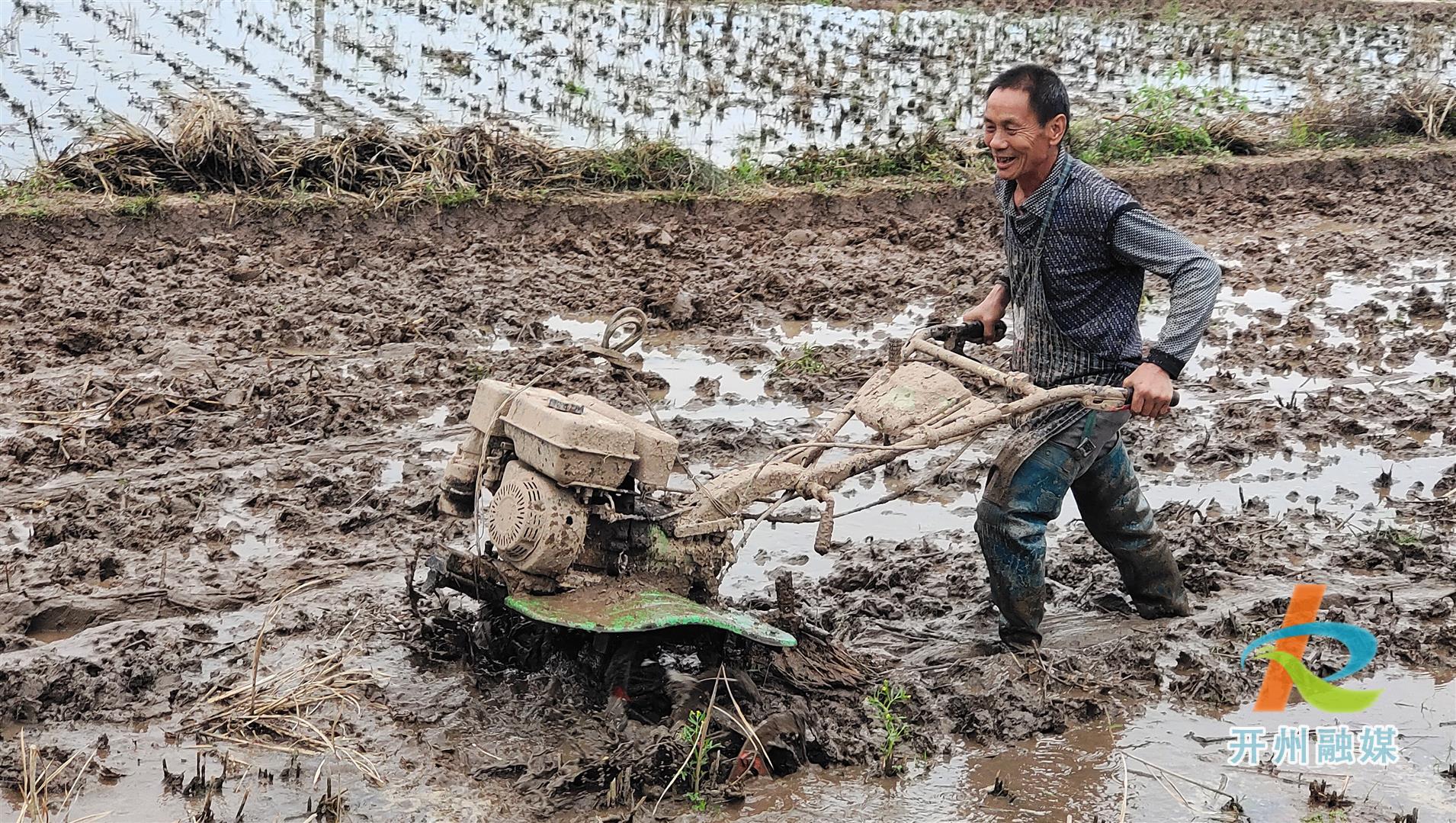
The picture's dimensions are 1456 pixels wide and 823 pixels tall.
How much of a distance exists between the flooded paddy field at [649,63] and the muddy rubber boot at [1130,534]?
6479 mm

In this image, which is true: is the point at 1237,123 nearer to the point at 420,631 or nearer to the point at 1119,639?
the point at 1119,639

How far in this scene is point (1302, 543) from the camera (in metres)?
5.03

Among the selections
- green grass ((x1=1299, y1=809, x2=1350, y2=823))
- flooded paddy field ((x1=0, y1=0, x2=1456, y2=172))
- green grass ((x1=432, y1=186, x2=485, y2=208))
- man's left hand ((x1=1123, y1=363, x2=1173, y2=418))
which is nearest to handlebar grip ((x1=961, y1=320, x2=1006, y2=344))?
man's left hand ((x1=1123, y1=363, x2=1173, y2=418))

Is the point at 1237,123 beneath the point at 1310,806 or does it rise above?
above

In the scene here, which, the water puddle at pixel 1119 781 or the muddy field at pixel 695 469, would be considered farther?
the muddy field at pixel 695 469

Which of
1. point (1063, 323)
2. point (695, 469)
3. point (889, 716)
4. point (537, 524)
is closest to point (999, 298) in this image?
point (1063, 323)

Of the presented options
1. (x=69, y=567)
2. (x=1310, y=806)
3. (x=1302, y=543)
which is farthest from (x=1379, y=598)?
(x=69, y=567)

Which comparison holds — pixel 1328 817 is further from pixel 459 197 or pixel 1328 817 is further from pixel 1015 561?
pixel 459 197

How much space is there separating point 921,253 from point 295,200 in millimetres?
3972

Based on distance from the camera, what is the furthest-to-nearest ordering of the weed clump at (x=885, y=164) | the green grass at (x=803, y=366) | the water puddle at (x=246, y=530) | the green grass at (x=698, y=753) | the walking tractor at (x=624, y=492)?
the weed clump at (x=885, y=164), the green grass at (x=803, y=366), the water puddle at (x=246, y=530), the walking tractor at (x=624, y=492), the green grass at (x=698, y=753)

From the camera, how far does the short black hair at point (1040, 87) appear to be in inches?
146

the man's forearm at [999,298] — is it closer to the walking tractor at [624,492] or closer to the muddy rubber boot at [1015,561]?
the walking tractor at [624,492]

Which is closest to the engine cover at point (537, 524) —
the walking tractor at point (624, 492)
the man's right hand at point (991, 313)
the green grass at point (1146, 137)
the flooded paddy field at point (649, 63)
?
the walking tractor at point (624, 492)

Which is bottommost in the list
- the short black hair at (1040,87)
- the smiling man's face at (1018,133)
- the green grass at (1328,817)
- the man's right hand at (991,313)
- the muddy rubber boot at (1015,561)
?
the green grass at (1328,817)
